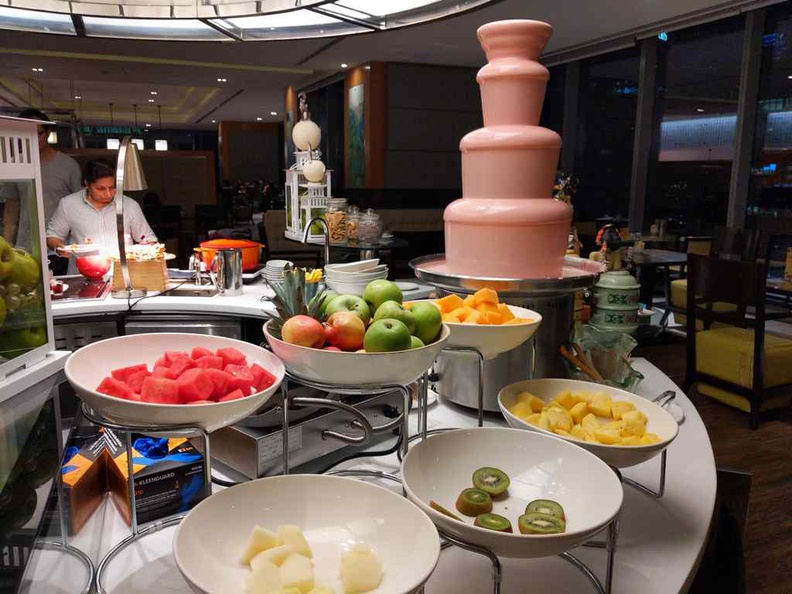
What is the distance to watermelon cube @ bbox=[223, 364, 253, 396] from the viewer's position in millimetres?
896

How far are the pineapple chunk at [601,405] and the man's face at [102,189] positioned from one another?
10.6 ft

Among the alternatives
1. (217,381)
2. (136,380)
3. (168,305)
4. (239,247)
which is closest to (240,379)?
(217,381)

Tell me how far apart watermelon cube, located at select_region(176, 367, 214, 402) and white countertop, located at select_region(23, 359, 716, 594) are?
257mm

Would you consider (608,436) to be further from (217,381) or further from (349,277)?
(349,277)

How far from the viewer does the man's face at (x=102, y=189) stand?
11.7 feet

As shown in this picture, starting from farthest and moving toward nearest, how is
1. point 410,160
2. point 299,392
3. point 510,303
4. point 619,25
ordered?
point 410,160
point 619,25
point 510,303
point 299,392

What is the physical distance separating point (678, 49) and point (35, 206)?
6860mm

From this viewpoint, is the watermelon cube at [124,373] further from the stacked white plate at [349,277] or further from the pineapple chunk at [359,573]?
the stacked white plate at [349,277]

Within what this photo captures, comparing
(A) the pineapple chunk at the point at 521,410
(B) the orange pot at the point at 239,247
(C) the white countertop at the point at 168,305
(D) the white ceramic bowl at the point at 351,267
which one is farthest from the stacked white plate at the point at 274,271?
(A) the pineapple chunk at the point at 521,410

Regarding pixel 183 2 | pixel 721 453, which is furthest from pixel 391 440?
pixel 721 453

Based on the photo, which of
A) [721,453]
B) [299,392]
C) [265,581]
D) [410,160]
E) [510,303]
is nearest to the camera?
[265,581]

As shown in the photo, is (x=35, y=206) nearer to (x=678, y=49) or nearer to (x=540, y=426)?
(x=540, y=426)

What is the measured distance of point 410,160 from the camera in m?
8.76

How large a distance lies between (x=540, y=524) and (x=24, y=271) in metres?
0.90
